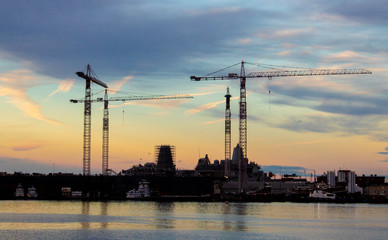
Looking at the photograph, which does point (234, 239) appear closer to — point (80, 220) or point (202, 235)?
point (202, 235)

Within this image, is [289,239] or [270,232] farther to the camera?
[270,232]

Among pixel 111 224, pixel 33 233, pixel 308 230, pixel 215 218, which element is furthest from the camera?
pixel 215 218

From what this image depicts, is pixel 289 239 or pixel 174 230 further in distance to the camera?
pixel 174 230

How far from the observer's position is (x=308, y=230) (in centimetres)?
12394

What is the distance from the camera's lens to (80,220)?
464ft

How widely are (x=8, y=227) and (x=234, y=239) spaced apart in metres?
50.9

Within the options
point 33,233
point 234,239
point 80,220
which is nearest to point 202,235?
point 234,239

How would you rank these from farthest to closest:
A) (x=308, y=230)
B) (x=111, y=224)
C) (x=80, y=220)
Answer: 1. (x=80, y=220)
2. (x=111, y=224)
3. (x=308, y=230)

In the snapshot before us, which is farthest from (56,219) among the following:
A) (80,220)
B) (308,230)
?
(308,230)

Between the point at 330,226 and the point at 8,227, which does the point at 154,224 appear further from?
the point at 330,226

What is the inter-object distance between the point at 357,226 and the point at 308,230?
1774cm

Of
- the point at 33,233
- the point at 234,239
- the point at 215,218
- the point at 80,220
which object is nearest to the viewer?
the point at 234,239

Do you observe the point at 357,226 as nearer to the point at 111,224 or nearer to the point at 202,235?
the point at 202,235

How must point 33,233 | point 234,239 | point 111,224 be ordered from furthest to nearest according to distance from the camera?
point 111,224 → point 33,233 → point 234,239
